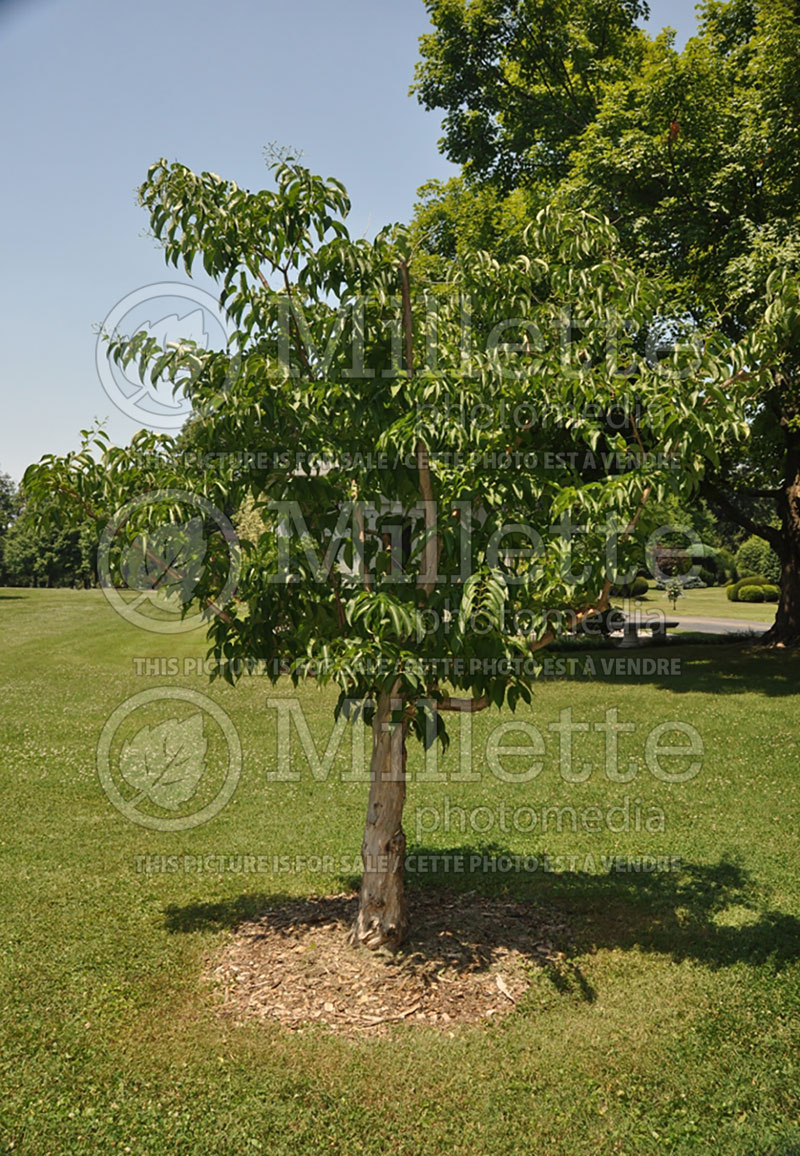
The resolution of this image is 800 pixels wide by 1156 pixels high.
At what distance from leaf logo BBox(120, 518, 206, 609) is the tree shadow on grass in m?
3.33

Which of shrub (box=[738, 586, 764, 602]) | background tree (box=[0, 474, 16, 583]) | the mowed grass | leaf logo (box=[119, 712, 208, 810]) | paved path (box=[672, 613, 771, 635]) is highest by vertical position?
background tree (box=[0, 474, 16, 583])

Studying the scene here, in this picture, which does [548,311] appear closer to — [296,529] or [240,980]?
[296,529]

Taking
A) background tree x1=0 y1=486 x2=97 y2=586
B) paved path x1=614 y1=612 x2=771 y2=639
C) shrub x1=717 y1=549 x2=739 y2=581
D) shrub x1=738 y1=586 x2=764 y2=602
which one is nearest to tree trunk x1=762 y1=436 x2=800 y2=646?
paved path x1=614 y1=612 x2=771 y2=639

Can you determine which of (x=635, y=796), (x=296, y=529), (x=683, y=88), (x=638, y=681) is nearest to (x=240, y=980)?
(x=296, y=529)

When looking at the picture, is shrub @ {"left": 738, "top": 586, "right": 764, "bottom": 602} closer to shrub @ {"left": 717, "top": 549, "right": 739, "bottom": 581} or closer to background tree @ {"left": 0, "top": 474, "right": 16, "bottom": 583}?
shrub @ {"left": 717, "top": 549, "right": 739, "bottom": 581}

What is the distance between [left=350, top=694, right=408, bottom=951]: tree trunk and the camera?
728 centimetres

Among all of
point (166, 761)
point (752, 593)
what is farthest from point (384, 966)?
point (752, 593)

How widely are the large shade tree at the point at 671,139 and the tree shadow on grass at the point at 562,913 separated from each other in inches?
390

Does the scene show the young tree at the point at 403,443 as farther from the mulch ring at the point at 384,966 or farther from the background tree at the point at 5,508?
the background tree at the point at 5,508

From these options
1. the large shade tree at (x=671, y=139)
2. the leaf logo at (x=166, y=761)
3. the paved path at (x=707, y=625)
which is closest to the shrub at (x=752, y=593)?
the paved path at (x=707, y=625)

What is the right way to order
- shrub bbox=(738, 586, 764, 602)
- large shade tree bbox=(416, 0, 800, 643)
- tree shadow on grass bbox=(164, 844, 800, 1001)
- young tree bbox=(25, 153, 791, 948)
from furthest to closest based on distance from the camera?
shrub bbox=(738, 586, 764, 602) → large shade tree bbox=(416, 0, 800, 643) → tree shadow on grass bbox=(164, 844, 800, 1001) → young tree bbox=(25, 153, 791, 948)

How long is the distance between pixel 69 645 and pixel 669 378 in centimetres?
2726

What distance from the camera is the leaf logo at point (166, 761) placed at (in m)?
12.8

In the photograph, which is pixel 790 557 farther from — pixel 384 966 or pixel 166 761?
pixel 384 966
